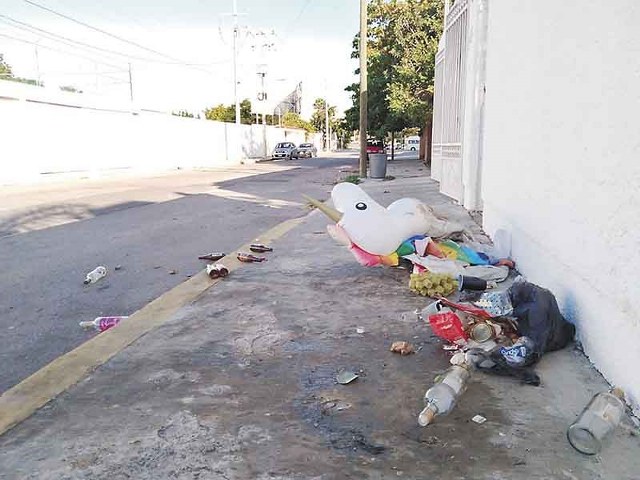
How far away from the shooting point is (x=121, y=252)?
7.77m

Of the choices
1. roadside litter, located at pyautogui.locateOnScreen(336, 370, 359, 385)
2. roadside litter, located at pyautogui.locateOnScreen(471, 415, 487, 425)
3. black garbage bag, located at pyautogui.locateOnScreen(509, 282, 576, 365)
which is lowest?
roadside litter, located at pyautogui.locateOnScreen(336, 370, 359, 385)

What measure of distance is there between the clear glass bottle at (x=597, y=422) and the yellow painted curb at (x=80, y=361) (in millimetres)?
2575

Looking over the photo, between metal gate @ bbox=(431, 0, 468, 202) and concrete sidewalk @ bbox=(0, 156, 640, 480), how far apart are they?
712 cm

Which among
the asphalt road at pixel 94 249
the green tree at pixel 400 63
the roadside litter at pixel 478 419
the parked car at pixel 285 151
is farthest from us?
the parked car at pixel 285 151

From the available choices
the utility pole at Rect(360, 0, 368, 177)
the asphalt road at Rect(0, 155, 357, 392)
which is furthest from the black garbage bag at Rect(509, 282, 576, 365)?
the utility pole at Rect(360, 0, 368, 177)

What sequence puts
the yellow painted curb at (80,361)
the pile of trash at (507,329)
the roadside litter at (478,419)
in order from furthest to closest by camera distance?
1. the pile of trash at (507,329)
2. the yellow painted curb at (80,361)
3. the roadside litter at (478,419)

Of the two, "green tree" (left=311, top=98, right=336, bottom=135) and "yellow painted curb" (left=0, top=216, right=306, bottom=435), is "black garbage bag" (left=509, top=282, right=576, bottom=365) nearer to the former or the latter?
"yellow painted curb" (left=0, top=216, right=306, bottom=435)

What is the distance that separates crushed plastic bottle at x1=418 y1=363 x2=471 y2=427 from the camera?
2.62 metres

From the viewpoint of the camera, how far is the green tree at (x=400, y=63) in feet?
80.1

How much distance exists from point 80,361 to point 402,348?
199 cm

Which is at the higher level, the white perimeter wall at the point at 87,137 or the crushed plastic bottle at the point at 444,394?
the white perimeter wall at the point at 87,137

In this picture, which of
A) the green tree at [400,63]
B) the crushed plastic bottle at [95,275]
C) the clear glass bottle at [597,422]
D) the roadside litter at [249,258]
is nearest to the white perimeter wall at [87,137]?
the green tree at [400,63]

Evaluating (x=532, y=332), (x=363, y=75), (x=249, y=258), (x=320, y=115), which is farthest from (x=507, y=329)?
(x=320, y=115)

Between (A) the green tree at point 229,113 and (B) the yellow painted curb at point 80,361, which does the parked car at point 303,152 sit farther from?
(B) the yellow painted curb at point 80,361
